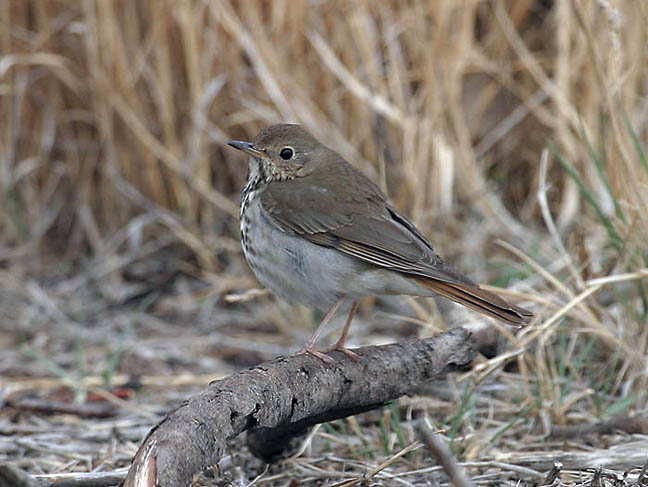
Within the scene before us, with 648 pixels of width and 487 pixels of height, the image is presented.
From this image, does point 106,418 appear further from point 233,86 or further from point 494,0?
point 494,0

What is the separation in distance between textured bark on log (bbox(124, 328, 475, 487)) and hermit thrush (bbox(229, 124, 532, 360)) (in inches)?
6.8

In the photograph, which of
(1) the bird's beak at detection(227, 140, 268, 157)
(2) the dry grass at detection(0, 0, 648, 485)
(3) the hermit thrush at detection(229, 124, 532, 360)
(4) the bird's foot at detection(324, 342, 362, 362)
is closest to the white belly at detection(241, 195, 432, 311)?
(3) the hermit thrush at detection(229, 124, 532, 360)

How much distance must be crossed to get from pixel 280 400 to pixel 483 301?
2.47 ft

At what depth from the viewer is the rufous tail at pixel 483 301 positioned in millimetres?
2803

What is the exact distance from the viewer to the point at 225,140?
5164 mm

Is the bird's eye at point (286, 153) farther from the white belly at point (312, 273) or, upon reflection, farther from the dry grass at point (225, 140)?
the dry grass at point (225, 140)

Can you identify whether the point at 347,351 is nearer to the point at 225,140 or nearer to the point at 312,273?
the point at 312,273

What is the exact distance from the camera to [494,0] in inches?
214

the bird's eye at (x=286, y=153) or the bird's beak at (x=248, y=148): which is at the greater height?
the bird's beak at (x=248, y=148)

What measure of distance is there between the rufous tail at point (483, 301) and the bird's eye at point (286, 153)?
0.77 metres

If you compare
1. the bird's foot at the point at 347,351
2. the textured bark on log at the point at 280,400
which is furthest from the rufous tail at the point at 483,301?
the bird's foot at the point at 347,351

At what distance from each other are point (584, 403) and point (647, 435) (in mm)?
497

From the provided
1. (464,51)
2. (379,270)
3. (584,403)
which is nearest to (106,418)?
(379,270)

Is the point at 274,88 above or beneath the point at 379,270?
above
